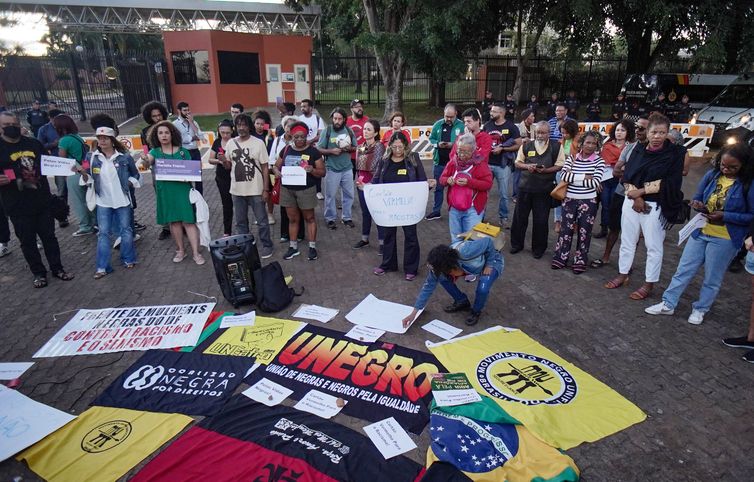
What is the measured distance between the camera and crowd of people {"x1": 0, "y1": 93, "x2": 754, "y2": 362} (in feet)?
15.7

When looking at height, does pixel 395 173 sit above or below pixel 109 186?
above

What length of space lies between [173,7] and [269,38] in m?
8.61

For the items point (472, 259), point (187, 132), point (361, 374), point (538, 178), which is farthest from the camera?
point (187, 132)

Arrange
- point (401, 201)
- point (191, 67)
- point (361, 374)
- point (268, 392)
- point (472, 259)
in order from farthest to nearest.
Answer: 1. point (191, 67)
2. point (401, 201)
3. point (472, 259)
4. point (361, 374)
5. point (268, 392)

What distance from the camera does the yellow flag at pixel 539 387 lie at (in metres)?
3.56

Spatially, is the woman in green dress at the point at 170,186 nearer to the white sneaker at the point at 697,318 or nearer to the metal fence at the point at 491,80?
the white sneaker at the point at 697,318

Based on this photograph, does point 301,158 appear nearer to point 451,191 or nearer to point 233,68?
point 451,191

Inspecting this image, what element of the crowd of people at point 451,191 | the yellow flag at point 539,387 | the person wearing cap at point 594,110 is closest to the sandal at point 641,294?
the crowd of people at point 451,191

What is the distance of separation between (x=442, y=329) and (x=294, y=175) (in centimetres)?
301

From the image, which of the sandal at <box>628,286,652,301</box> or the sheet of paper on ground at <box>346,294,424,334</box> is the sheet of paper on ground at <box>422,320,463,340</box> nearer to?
the sheet of paper on ground at <box>346,294,424,334</box>

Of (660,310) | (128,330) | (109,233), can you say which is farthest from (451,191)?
(109,233)

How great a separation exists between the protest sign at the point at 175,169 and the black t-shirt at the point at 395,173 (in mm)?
2593

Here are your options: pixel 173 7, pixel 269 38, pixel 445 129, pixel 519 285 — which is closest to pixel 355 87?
pixel 269 38

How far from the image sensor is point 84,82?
1777cm
